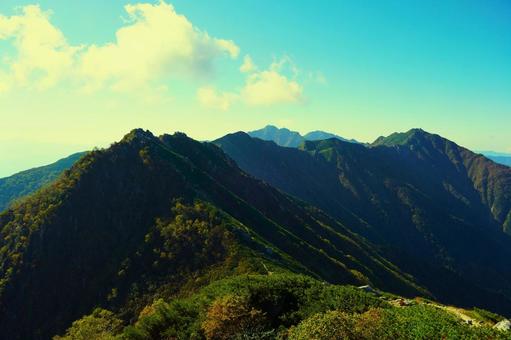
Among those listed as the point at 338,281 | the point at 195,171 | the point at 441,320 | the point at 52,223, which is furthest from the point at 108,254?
the point at 441,320

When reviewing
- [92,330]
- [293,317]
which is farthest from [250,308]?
[92,330]

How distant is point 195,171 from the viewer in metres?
150

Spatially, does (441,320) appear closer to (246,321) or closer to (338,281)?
(246,321)

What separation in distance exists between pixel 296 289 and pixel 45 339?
74440 mm

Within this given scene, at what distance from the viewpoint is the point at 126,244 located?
4476 inches

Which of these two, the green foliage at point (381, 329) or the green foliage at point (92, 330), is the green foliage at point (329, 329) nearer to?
the green foliage at point (381, 329)

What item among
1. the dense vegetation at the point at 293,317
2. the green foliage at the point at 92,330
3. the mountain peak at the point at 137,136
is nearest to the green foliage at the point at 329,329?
the dense vegetation at the point at 293,317

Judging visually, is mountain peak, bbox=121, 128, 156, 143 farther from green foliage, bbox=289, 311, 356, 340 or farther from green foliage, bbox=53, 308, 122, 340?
green foliage, bbox=289, 311, 356, 340

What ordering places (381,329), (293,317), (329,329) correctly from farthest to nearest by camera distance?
(293,317), (381,329), (329,329)

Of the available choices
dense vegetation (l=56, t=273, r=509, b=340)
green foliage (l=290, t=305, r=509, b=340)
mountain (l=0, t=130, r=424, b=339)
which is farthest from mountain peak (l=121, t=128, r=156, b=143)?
green foliage (l=290, t=305, r=509, b=340)

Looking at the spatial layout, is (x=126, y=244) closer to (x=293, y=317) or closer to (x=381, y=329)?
(x=293, y=317)

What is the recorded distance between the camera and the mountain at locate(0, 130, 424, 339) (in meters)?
96.1

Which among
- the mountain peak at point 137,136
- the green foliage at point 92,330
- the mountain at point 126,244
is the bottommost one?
the green foliage at point 92,330

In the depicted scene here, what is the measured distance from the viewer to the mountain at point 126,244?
96125 mm
